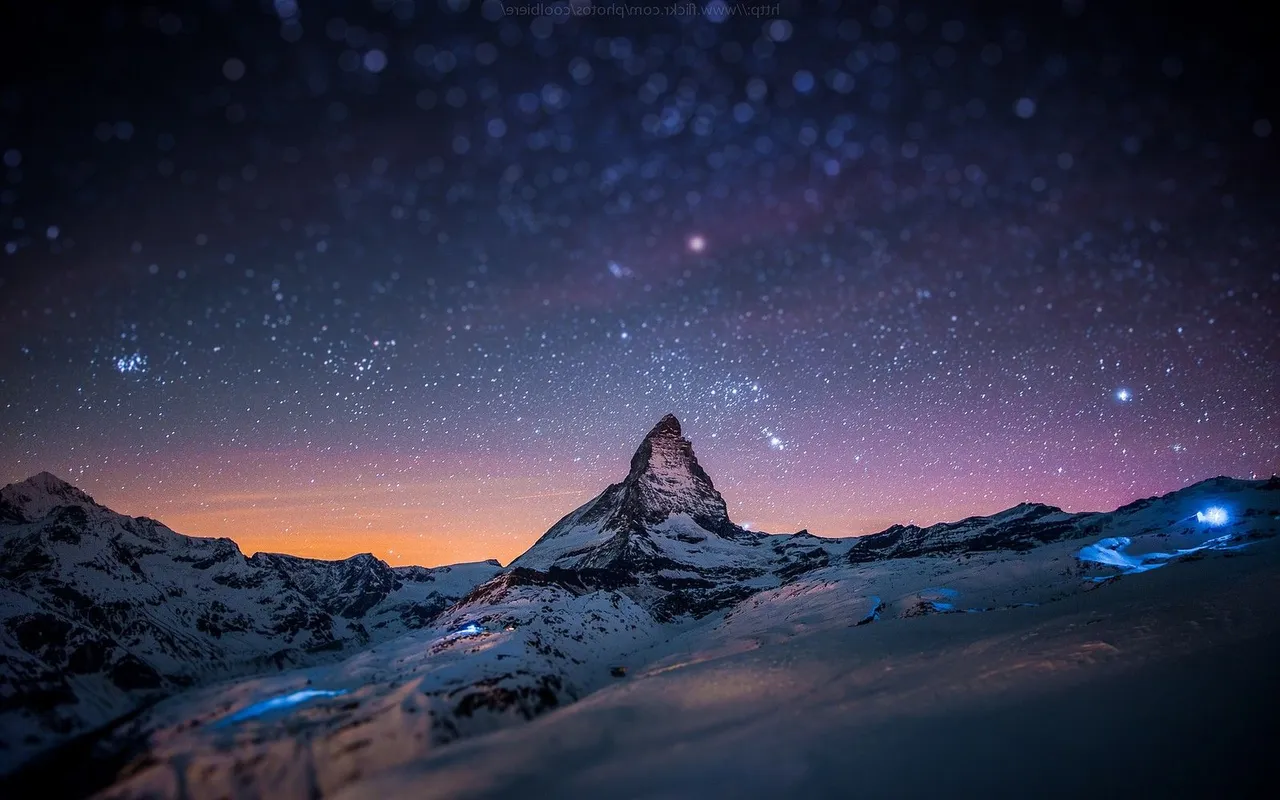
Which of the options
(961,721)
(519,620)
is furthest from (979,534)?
(961,721)

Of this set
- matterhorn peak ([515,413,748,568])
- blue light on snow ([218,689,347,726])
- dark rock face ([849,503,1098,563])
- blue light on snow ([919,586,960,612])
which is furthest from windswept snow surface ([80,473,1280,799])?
matterhorn peak ([515,413,748,568])

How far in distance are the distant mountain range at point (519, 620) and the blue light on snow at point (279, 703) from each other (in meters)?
0.19

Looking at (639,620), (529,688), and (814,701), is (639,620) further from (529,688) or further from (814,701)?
(814,701)

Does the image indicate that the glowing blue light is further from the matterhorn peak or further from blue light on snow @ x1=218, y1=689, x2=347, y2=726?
blue light on snow @ x1=218, y1=689, x2=347, y2=726

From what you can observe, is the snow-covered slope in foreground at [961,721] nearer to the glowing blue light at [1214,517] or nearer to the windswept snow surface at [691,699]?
the windswept snow surface at [691,699]

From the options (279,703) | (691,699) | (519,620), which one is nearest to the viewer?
(691,699)

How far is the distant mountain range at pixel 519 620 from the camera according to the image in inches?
1286

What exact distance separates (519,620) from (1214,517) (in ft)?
399

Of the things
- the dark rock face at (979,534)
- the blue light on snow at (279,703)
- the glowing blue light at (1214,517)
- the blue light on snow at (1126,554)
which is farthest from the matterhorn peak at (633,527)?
the glowing blue light at (1214,517)

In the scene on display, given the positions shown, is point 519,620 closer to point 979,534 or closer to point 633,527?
point 633,527

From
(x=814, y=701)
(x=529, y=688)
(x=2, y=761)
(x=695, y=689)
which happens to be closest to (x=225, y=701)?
(x=529, y=688)

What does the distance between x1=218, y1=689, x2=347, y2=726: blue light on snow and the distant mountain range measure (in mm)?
193

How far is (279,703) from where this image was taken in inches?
1361

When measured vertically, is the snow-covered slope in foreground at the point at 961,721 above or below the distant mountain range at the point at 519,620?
above
